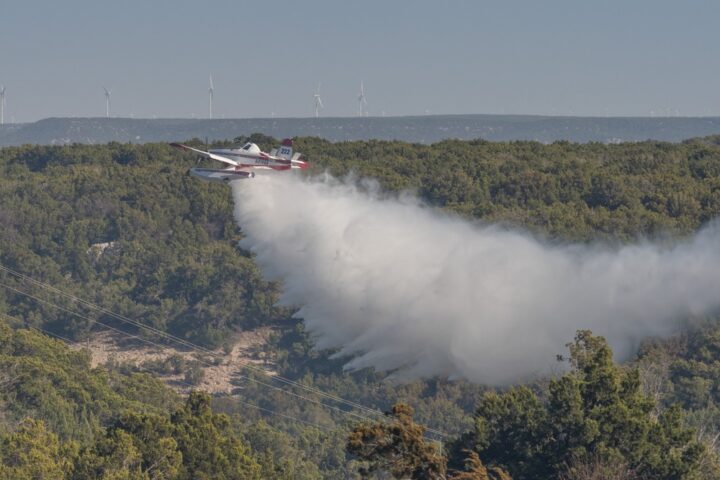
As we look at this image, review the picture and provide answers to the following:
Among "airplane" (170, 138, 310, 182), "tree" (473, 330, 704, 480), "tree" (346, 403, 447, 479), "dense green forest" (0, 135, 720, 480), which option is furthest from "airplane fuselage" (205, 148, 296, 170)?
"tree" (346, 403, 447, 479)

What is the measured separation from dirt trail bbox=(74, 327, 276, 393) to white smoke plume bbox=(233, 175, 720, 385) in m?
21.6

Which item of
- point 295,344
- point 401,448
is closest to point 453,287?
point 295,344

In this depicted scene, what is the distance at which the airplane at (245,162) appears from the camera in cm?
9006

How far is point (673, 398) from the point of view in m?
98.2

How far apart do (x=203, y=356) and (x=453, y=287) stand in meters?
34.2

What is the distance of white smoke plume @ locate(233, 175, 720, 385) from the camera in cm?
10288

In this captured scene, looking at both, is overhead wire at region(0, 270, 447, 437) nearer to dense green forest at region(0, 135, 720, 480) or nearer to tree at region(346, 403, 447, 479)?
dense green forest at region(0, 135, 720, 480)

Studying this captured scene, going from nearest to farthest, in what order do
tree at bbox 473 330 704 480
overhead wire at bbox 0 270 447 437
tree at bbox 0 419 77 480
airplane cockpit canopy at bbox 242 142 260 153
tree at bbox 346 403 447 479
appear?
tree at bbox 346 403 447 479, tree at bbox 473 330 704 480, tree at bbox 0 419 77 480, airplane cockpit canopy at bbox 242 142 260 153, overhead wire at bbox 0 270 447 437

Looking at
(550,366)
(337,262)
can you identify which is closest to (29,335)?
(337,262)

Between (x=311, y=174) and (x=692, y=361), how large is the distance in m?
25.8

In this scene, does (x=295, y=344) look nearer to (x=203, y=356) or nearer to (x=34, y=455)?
(x=203, y=356)

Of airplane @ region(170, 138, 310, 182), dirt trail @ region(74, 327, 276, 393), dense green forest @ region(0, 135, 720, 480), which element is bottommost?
dirt trail @ region(74, 327, 276, 393)

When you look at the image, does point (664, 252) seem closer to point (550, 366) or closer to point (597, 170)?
point (550, 366)

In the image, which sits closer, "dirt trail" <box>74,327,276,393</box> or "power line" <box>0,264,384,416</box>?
"power line" <box>0,264,384,416</box>
